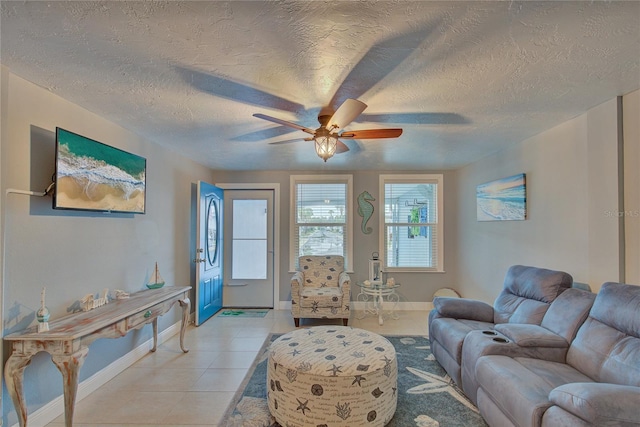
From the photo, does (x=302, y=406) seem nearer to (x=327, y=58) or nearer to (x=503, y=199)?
(x=327, y=58)

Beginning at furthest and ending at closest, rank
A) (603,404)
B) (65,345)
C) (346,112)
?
(346,112) < (65,345) < (603,404)

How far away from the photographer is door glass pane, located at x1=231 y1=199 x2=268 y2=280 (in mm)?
5074

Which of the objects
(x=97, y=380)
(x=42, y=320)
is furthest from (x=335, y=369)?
(x=97, y=380)

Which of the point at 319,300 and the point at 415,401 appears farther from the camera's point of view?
the point at 319,300

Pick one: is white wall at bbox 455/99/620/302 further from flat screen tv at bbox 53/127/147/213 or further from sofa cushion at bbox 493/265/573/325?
flat screen tv at bbox 53/127/147/213

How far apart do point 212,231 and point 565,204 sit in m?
4.36

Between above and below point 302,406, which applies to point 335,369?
above

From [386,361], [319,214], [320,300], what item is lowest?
[320,300]

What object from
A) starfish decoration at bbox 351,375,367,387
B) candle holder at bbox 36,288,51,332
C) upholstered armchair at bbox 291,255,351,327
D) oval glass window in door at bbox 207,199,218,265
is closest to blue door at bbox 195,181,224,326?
oval glass window in door at bbox 207,199,218,265

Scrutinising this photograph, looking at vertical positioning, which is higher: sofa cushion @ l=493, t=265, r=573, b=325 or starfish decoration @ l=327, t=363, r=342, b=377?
sofa cushion @ l=493, t=265, r=573, b=325

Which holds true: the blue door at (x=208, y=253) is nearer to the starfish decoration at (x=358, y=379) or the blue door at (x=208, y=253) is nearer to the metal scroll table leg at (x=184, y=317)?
the metal scroll table leg at (x=184, y=317)

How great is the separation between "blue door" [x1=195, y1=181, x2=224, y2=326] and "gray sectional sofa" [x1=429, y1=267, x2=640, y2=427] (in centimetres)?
333

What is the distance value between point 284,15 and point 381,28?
472 mm

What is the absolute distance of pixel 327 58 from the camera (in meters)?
1.67
